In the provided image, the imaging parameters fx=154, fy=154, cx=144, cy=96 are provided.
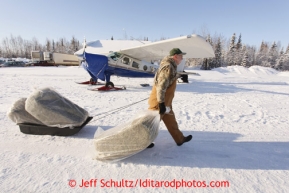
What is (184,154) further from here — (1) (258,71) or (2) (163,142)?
(1) (258,71)

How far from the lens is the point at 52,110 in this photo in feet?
9.14

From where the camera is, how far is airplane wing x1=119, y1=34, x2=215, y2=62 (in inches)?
268

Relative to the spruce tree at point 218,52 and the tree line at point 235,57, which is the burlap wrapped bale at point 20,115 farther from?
the spruce tree at point 218,52

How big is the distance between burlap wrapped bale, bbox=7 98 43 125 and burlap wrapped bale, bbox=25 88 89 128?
187mm

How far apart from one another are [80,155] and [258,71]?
119 feet

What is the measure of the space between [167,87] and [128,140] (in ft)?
3.32

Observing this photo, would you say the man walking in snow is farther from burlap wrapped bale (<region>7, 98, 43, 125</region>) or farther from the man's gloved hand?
burlap wrapped bale (<region>7, 98, 43, 125</region>)

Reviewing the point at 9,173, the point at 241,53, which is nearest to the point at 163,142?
the point at 9,173

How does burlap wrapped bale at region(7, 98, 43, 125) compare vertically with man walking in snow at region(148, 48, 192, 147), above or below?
below

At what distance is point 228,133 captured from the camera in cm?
338

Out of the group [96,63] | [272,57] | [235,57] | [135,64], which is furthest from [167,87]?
[272,57]

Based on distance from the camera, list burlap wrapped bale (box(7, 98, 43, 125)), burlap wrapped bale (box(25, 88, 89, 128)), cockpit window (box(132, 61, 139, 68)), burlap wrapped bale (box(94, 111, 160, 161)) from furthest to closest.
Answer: cockpit window (box(132, 61, 139, 68)) < burlap wrapped bale (box(7, 98, 43, 125)) < burlap wrapped bale (box(25, 88, 89, 128)) < burlap wrapped bale (box(94, 111, 160, 161))

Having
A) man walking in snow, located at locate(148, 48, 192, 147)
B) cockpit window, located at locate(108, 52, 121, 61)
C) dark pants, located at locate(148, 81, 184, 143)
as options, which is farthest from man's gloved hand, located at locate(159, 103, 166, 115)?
cockpit window, located at locate(108, 52, 121, 61)

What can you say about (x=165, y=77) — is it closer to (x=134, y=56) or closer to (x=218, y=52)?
(x=134, y=56)
